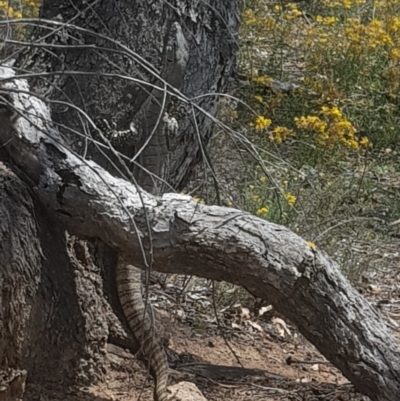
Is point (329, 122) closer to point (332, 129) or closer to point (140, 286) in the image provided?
point (332, 129)

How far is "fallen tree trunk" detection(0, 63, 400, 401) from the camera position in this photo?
3.12 metres

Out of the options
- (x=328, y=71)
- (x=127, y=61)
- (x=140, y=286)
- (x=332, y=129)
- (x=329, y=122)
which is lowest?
(x=140, y=286)

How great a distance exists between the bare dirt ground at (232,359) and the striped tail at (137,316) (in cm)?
8

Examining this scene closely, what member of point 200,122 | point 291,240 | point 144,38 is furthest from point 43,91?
point 291,240

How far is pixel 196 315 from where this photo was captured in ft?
14.7

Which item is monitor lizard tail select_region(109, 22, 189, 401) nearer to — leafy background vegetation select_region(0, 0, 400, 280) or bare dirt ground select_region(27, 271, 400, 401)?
bare dirt ground select_region(27, 271, 400, 401)

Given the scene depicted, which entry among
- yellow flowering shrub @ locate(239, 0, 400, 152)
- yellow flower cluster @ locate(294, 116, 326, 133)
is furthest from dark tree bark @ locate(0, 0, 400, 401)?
yellow flowering shrub @ locate(239, 0, 400, 152)

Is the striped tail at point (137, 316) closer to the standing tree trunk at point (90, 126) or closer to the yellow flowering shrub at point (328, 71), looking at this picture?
the standing tree trunk at point (90, 126)

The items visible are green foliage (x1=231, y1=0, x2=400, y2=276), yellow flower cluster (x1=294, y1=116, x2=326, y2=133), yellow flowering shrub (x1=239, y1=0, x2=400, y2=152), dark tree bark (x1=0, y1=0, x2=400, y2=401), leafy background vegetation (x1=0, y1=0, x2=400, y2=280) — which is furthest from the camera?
yellow flowering shrub (x1=239, y1=0, x2=400, y2=152)

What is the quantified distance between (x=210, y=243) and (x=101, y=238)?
1.17ft

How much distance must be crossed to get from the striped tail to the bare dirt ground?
0.08 metres

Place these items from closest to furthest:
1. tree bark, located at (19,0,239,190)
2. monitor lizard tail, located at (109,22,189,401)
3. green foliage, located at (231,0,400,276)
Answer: tree bark, located at (19,0,239,190), monitor lizard tail, located at (109,22,189,401), green foliage, located at (231,0,400,276)

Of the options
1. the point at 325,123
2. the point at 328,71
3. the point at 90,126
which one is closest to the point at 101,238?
the point at 90,126

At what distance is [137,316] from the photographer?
12.5 feet
